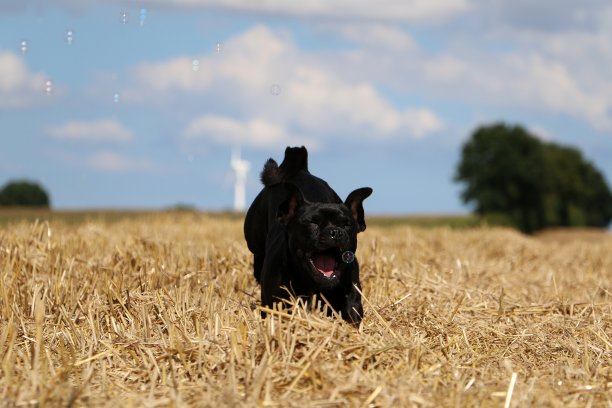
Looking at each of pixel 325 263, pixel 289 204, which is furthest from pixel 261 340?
pixel 289 204

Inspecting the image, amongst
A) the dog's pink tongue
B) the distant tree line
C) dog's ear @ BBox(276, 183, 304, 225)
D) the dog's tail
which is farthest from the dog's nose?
the distant tree line

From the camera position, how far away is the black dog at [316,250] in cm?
756

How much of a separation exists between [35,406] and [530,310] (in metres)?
5.87

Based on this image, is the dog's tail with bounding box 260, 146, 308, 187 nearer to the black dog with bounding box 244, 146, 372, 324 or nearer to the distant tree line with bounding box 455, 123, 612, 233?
the black dog with bounding box 244, 146, 372, 324

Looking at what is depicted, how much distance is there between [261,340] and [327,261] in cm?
130

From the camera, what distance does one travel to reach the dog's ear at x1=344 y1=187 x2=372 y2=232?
7.87 m

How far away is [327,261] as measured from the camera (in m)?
7.74

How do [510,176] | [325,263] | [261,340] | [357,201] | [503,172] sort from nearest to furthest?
[261,340] < [325,263] < [357,201] < [503,172] < [510,176]

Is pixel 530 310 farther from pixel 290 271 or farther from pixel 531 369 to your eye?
pixel 290 271

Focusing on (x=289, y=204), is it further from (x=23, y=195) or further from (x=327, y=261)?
(x=23, y=195)

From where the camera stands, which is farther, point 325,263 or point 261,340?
point 325,263

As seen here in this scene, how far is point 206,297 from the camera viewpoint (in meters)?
8.52

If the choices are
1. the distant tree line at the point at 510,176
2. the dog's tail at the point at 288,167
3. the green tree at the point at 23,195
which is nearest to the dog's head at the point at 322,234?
the dog's tail at the point at 288,167

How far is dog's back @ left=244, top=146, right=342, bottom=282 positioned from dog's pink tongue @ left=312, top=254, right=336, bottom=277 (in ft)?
3.15
